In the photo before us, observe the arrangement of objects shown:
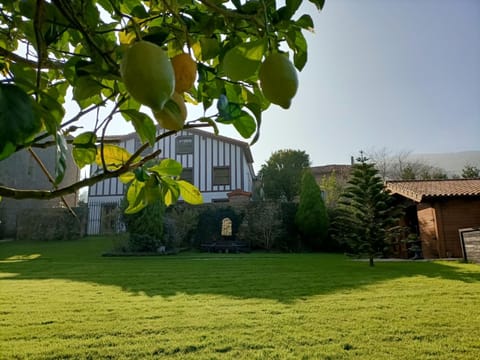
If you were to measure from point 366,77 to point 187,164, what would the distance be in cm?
1181

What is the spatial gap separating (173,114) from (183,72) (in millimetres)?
98

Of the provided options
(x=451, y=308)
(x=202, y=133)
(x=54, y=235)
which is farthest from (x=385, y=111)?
(x=54, y=235)

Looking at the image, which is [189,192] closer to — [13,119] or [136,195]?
[136,195]

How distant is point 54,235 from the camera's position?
1279 centimetres

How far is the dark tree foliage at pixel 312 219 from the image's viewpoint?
1135 centimetres

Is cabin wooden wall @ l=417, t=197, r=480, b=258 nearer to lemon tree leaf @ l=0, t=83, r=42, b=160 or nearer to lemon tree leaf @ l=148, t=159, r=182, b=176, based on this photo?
lemon tree leaf @ l=148, t=159, r=182, b=176

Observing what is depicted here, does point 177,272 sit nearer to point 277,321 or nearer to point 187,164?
point 277,321

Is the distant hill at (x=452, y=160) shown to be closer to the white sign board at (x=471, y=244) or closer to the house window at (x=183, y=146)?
the white sign board at (x=471, y=244)

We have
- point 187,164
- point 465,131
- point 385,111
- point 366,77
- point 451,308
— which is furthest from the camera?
point 187,164

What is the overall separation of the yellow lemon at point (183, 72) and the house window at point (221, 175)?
15398 millimetres

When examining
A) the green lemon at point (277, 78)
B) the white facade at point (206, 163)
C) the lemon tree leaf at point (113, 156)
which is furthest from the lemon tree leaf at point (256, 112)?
the white facade at point (206, 163)

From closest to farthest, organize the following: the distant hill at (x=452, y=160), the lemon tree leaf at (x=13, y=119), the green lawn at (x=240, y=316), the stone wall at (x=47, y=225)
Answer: the lemon tree leaf at (x=13, y=119)
the green lawn at (x=240, y=316)
the stone wall at (x=47, y=225)
the distant hill at (x=452, y=160)

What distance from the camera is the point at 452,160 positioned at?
96.5 feet

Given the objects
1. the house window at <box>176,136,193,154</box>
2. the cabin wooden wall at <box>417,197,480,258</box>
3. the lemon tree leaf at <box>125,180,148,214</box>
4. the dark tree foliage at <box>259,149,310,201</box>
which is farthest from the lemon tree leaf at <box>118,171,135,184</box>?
the dark tree foliage at <box>259,149,310,201</box>
